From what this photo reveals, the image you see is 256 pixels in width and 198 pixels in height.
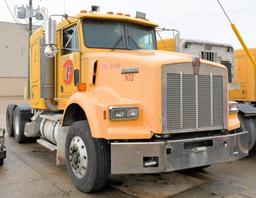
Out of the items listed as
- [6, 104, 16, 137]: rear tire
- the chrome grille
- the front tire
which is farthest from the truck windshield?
[6, 104, 16, 137]: rear tire

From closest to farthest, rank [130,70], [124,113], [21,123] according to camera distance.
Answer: [124,113] < [130,70] < [21,123]

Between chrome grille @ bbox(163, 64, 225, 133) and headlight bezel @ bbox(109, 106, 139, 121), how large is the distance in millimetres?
391

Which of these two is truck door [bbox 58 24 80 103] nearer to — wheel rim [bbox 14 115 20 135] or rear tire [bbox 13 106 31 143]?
rear tire [bbox 13 106 31 143]

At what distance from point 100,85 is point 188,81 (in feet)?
4.53

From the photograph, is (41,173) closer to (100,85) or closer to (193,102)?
(100,85)

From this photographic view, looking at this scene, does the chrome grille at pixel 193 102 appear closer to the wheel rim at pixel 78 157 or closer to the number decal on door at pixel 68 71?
the wheel rim at pixel 78 157

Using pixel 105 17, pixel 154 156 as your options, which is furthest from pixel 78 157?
pixel 105 17

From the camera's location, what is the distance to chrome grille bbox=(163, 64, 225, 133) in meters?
4.89

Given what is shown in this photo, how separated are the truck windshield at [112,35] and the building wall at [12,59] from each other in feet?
112

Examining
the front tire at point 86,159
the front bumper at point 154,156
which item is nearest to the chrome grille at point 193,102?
the front bumper at point 154,156

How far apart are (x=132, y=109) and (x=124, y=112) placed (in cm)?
12

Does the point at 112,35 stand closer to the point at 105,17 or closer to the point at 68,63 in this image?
the point at 105,17

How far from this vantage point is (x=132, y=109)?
16.0 feet

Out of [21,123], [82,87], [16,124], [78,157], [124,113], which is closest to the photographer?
[124,113]
